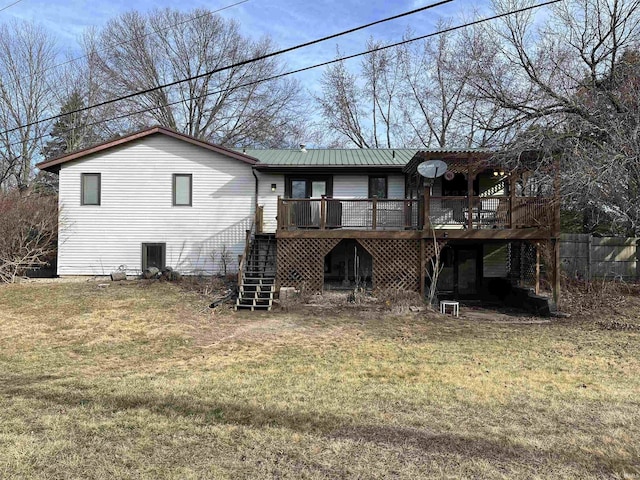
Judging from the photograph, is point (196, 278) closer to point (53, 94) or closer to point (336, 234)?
point (336, 234)

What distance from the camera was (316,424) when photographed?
4.12 metres

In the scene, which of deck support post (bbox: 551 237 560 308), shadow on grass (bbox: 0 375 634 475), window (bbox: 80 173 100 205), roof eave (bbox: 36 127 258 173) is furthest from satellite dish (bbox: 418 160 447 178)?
window (bbox: 80 173 100 205)

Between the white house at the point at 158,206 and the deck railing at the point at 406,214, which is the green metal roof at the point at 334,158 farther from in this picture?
the deck railing at the point at 406,214

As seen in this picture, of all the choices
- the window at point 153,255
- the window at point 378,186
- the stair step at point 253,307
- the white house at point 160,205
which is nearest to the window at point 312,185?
the white house at point 160,205

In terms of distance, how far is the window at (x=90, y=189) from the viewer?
1567 centimetres

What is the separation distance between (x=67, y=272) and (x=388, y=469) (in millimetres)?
15616

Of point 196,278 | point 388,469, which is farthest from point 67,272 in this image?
point 388,469

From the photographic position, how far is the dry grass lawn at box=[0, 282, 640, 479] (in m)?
3.35

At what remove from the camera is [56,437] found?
3711 mm

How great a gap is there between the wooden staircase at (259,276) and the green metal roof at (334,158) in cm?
280

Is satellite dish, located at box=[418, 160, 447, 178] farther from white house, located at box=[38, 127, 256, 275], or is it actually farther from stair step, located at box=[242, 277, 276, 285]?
white house, located at box=[38, 127, 256, 275]

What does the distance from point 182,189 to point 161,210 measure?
1.05 meters

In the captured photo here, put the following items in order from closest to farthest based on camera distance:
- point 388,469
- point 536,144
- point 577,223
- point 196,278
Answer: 1. point 388,469
2. point 536,144
3. point 196,278
4. point 577,223

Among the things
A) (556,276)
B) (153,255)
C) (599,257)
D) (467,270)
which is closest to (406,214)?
(467,270)
